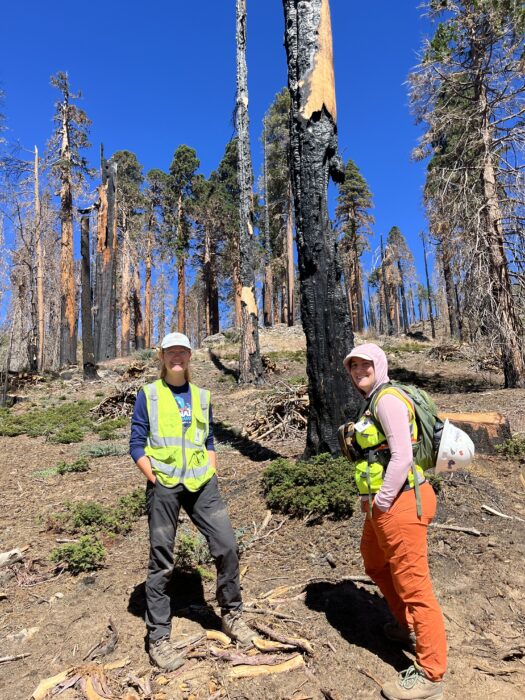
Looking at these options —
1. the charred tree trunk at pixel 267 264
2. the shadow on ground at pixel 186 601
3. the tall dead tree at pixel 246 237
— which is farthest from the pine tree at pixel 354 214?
the shadow on ground at pixel 186 601

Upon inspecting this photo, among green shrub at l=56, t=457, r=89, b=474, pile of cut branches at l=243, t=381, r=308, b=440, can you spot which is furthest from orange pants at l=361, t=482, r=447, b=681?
green shrub at l=56, t=457, r=89, b=474

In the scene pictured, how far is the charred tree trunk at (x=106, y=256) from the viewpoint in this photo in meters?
21.0

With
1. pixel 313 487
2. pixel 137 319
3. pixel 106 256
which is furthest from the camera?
pixel 137 319

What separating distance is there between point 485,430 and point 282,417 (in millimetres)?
3441

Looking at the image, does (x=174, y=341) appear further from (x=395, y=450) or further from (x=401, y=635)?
(x=401, y=635)

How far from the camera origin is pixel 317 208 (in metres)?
5.68

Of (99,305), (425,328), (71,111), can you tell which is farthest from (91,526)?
(425,328)

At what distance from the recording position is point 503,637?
3.03 m

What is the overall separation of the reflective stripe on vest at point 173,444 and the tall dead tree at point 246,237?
10.2 m

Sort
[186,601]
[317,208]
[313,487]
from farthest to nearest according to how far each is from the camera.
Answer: [317,208], [313,487], [186,601]

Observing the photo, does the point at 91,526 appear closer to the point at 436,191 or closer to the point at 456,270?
the point at 456,270

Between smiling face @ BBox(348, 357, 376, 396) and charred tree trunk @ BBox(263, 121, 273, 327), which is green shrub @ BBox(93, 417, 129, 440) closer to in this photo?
smiling face @ BBox(348, 357, 376, 396)

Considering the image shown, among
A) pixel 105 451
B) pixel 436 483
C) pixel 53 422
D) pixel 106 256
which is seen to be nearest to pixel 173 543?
pixel 436 483

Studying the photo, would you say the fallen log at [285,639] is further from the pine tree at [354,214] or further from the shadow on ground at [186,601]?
the pine tree at [354,214]
